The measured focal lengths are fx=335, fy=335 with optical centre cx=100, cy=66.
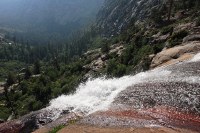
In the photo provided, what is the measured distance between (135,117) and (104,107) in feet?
18.5

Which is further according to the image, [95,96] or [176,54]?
[176,54]

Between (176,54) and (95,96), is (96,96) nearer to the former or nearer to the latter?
(95,96)

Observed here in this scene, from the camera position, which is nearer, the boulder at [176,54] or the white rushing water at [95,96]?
the white rushing water at [95,96]

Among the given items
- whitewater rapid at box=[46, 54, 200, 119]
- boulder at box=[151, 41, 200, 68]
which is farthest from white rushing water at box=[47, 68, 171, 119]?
boulder at box=[151, 41, 200, 68]

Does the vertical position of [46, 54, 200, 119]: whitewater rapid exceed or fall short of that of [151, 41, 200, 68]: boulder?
it falls short

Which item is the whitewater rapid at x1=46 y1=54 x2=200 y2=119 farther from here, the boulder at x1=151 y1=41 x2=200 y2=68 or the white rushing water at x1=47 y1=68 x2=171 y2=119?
the boulder at x1=151 y1=41 x2=200 y2=68

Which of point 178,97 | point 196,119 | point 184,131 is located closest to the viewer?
point 184,131

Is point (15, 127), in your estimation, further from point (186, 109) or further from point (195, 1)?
point (195, 1)

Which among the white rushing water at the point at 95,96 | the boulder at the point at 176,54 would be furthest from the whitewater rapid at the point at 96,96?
the boulder at the point at 176,54

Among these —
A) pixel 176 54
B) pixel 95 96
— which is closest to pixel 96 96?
pixel 95 96

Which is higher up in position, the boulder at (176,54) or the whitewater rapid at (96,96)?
the boulder at (176,54)

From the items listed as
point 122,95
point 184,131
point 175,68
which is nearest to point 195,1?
point 175,68

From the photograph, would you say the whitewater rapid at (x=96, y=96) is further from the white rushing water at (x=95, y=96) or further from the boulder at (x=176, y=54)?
the boulder at (x=176, y=54)

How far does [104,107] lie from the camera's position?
33.9 metres
